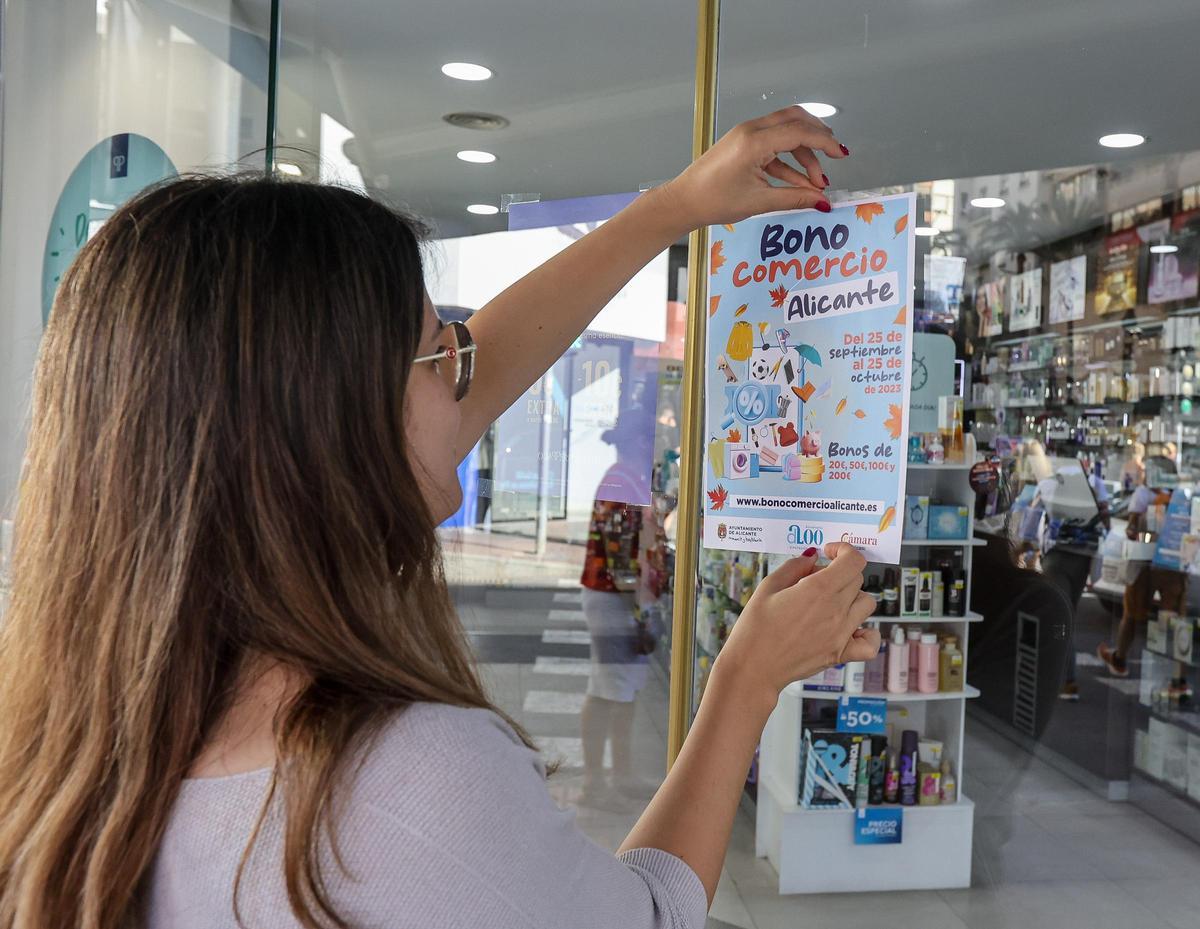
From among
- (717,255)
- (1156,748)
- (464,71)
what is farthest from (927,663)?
(464,71)

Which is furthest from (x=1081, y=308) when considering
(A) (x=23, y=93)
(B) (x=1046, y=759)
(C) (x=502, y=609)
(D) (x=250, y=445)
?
(A) (x=23, y=93)

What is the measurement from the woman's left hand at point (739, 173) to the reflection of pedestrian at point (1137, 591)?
1228mm

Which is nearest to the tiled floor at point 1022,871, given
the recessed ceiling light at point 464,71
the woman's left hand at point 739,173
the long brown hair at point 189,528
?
the woman's left hand at point 739,173

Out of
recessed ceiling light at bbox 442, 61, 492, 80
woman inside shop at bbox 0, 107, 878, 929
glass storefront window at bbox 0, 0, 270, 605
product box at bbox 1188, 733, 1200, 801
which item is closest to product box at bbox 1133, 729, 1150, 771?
product box at bbox 1188, 733, 1200, 801

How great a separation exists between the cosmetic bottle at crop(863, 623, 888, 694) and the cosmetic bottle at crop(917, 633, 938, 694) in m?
0.07

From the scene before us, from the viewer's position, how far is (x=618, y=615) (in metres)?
2.40

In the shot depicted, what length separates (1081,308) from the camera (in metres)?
2.07

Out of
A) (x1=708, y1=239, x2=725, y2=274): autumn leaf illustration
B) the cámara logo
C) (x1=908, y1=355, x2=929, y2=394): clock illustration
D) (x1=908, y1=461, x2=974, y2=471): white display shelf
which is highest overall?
(x1=708, y1=239, x2=725, y2=274): autumn leaf illustration

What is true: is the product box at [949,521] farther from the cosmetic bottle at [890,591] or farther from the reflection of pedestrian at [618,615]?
the reflection of pedestrian at [618,615]

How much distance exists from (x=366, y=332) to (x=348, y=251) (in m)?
0.06

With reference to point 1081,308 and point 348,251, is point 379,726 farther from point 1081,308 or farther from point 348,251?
point 1081,308

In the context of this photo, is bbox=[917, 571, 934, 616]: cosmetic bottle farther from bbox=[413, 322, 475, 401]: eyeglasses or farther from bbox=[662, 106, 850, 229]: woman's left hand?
bbox=[413, 322, 475, 401]: eyeglasses

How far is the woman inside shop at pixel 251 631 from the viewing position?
0.62 metres

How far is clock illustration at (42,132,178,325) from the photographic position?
2799 millimetres
